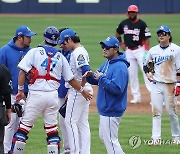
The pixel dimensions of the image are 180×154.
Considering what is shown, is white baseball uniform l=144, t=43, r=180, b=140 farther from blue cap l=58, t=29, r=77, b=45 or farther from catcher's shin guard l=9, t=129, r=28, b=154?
catcher's shin guard l=9, t=129, r=28, b=154

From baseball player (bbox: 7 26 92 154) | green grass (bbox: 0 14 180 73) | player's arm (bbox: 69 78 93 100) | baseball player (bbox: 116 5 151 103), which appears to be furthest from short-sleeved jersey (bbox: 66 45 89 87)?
green grass (bbox: 0 14 180 73)

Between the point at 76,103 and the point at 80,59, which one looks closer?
the point at 80,59

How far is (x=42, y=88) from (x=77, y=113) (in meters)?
1.02

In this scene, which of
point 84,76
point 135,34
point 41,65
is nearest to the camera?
point 41,65

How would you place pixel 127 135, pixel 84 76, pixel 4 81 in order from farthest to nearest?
pixel 127 135, pixel 84 76, pixel 4 81

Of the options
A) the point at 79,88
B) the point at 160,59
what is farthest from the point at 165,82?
the point at 79,88

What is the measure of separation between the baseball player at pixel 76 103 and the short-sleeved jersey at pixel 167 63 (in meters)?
1.50

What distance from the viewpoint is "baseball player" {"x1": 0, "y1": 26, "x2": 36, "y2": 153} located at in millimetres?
10570

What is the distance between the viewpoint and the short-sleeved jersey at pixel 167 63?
11492 mm

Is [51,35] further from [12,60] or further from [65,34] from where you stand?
[12,60]

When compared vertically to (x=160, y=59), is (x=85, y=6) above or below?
below

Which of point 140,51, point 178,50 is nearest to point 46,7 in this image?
point 140,51

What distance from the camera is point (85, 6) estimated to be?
36.6 metres

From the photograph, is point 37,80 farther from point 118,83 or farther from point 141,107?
point 141,107
